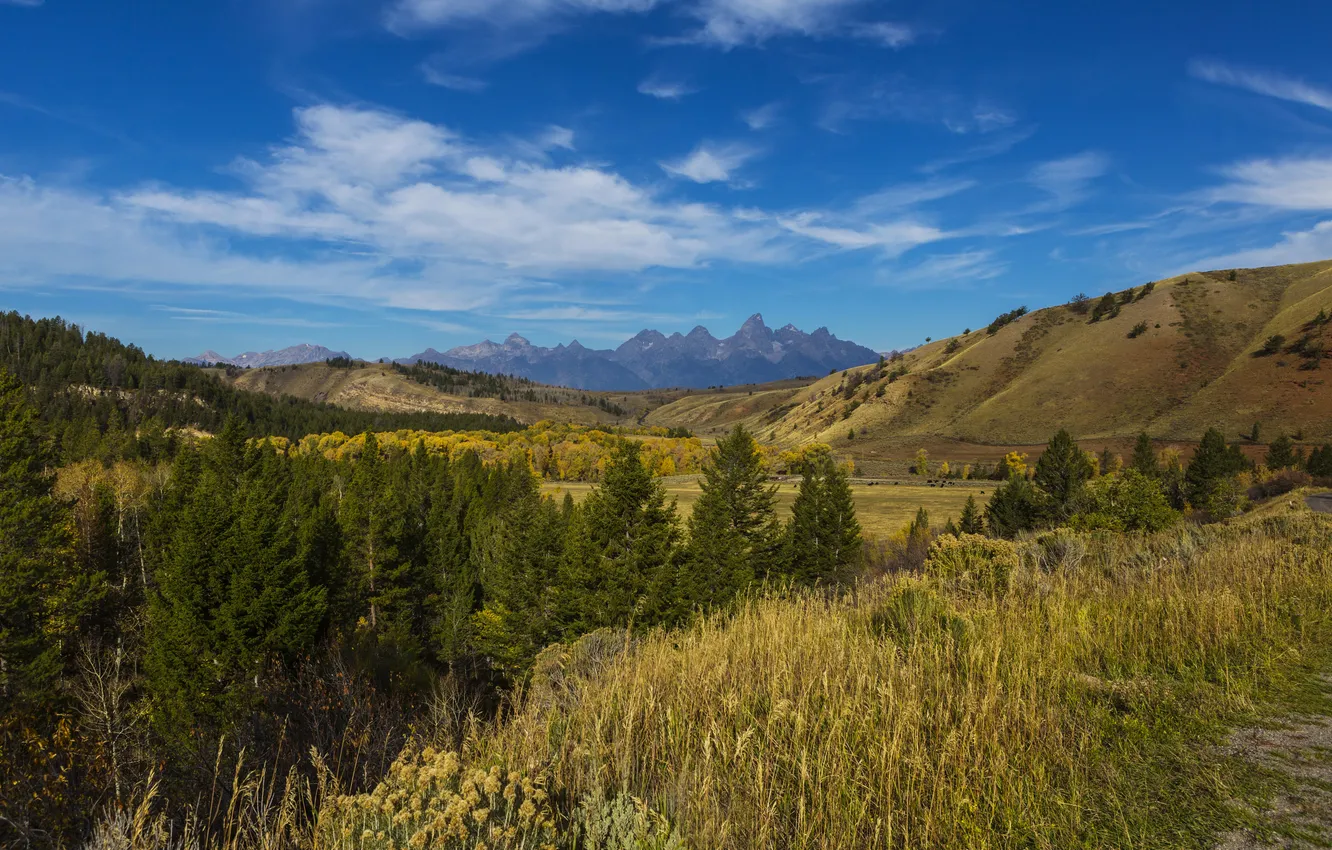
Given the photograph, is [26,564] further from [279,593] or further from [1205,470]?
[1205,470]

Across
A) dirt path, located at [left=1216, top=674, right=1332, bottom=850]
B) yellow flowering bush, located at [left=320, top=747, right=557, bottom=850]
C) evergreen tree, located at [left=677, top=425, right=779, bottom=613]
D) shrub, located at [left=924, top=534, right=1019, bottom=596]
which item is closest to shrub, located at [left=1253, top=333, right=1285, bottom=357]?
evergreen tree, located at [left=677, top=425, right=779, bottom=613]

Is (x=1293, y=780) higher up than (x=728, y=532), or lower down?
higher up

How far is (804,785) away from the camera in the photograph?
3418mm

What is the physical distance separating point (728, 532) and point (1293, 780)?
3524 cm

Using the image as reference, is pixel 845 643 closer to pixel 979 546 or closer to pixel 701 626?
pixel 701 626

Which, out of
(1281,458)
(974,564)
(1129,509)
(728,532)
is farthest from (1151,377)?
(974,564)

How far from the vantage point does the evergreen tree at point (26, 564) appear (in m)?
25.6

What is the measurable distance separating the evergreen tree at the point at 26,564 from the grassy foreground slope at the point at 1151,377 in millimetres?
152871

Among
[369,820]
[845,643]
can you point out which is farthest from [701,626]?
[369,820]

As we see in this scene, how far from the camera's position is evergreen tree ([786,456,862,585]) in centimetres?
4838

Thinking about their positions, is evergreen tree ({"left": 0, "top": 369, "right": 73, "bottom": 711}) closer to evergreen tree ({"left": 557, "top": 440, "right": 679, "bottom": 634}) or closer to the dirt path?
evergreen tree ({"left": 557, "top": 440, "right": 679, "bottom": 634})

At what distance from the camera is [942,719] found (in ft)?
13.2

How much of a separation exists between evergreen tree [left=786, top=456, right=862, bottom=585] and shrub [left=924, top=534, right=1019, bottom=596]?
37.7 meters

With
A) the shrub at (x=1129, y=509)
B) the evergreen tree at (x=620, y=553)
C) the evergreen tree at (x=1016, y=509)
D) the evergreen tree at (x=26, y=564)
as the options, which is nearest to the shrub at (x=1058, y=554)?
the shrub at (x=1129, y=509)
